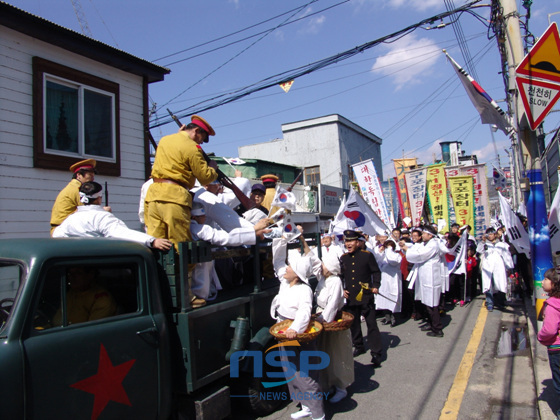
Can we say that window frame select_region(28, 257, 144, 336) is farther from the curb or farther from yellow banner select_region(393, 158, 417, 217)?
yellow banner select_region(393, 158, 417, 217)

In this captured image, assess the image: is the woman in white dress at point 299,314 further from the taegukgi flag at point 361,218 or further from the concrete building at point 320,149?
the concrete building at point 320,149

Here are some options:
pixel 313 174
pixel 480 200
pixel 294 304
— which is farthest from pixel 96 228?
pixel 313 174

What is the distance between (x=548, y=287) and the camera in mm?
3828

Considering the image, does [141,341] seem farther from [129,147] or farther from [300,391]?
[129,147]

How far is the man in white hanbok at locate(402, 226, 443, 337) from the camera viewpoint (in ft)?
23.9

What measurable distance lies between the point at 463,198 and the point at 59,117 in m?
10.2

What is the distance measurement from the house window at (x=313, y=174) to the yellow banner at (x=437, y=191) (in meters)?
15.7

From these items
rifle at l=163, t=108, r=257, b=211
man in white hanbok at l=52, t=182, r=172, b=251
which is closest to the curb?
rifle at l=163, t=108, r=257, b=211

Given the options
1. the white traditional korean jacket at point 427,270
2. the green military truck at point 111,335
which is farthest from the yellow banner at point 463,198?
the green military truck at point 111,335

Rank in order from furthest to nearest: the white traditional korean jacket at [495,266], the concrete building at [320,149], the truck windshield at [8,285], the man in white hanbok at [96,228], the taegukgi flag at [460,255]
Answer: the concrete building at [320,149], the taegukgi flag at [460,255], the white traditional korean jacket at [495,266], the man in white hanbok at [96,228], the truck windshield at [8,285]

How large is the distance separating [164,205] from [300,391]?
2.15 metres

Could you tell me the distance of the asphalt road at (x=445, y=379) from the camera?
4.25 m

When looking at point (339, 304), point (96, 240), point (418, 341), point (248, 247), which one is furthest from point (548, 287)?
point (96, 240)

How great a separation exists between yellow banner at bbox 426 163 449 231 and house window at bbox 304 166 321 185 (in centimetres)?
1567
